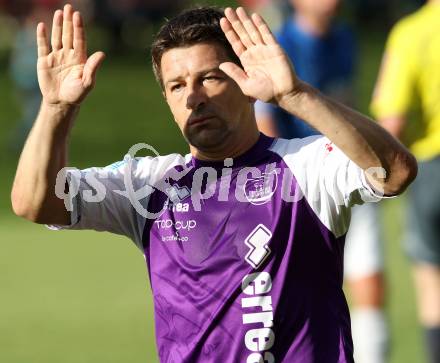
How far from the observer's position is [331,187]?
4.40 metres

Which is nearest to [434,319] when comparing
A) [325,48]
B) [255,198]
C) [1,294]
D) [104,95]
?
[325,48]

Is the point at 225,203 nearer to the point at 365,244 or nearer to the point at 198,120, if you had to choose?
the point at 198,120

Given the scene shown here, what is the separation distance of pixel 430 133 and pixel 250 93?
10.5ft

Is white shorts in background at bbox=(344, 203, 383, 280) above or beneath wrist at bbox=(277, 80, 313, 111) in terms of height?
beneath

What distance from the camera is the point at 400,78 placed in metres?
7.00

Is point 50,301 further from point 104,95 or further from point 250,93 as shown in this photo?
point 104,95

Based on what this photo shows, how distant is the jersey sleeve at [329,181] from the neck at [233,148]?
0.13 metres

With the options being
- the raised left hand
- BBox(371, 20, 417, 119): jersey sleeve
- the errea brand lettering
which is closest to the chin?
the raised left hand

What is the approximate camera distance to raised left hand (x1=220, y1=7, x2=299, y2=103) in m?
4.21

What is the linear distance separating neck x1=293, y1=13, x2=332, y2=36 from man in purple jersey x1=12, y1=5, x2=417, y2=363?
3.30 metres

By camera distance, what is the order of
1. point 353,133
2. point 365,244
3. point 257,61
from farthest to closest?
point 365,244 → point 257,61 → point 353,133

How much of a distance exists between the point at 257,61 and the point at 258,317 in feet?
2.98

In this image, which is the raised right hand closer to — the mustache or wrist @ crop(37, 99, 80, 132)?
wrist @ crop(37, 99, 80, 132)

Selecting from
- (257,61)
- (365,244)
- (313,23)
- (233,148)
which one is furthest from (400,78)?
(257,61)
